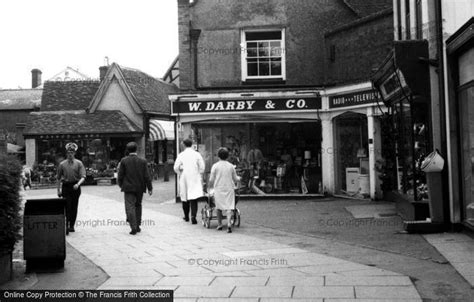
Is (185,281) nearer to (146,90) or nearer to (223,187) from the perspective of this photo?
(223,187)

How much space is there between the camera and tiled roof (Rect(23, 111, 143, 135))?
3250cm

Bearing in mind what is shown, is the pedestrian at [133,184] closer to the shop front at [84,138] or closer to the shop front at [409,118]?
the shop front at [409,118]

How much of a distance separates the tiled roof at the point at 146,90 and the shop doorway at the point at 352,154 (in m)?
17.9

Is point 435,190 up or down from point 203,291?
up

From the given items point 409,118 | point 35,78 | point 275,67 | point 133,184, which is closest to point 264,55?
point 275,67

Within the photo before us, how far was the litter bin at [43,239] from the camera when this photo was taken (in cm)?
752

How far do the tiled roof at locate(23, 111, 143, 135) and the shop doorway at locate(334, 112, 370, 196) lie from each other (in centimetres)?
1686

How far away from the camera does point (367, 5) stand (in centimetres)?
2016

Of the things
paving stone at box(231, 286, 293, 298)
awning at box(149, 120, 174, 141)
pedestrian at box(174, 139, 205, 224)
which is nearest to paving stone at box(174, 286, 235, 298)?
paving stone at box(231, 286, 293, 298)

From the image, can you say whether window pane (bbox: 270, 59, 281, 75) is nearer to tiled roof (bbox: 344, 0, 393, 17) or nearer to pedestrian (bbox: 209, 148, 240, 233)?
tiled roof (bbox: 344, 0, 393, 17)

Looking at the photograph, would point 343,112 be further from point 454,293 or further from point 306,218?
point 454,293

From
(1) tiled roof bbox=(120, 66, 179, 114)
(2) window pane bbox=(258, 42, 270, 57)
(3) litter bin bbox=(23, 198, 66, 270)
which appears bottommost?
(3) litter bin bbox=(23, 198, 66, 270)

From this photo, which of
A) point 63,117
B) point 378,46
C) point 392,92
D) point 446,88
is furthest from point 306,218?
point 63,117

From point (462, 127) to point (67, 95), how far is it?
3220 cm
